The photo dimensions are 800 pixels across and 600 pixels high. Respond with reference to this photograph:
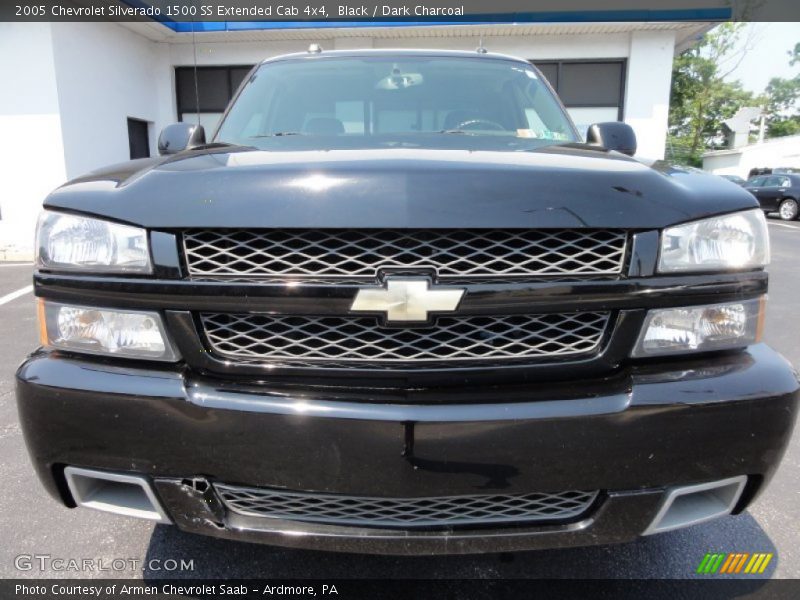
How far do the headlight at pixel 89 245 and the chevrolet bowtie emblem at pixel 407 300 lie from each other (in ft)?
1.84

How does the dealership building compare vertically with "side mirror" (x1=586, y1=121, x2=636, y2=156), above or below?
above

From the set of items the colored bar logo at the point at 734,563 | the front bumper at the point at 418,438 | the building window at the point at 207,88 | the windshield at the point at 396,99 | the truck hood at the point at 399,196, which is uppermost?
the building window at the point at 207,88

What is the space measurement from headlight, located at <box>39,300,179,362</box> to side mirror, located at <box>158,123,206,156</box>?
4.21 ft

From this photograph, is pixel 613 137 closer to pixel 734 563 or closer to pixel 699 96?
pixel 734 563

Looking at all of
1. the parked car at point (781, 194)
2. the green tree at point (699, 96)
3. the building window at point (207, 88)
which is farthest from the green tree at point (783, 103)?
the building window at point (207, 88)

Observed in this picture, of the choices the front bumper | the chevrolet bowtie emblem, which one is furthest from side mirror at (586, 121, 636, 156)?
the chevrolet bowtie emblem

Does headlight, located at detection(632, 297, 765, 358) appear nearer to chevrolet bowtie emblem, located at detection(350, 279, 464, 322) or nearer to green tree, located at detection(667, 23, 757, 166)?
chevrolet bowtie emblem, located at detection(350, 279, 464, 322)

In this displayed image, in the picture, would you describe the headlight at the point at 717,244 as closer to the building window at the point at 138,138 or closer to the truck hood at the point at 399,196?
the truck hood at the point at 399,196

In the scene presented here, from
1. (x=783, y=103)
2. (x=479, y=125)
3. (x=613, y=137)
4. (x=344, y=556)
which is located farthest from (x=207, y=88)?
(x=783, y=103)

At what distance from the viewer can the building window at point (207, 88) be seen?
41.7ft

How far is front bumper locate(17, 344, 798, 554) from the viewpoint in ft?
4.34

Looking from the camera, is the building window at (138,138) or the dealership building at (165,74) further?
the building window at (138,138)

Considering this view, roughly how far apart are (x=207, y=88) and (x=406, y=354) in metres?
13.2

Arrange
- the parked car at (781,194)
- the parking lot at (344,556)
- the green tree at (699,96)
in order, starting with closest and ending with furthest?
1. the parking lot at (344,556)
2. the parked car at (781,194)
3. the green tree at (699,96)
